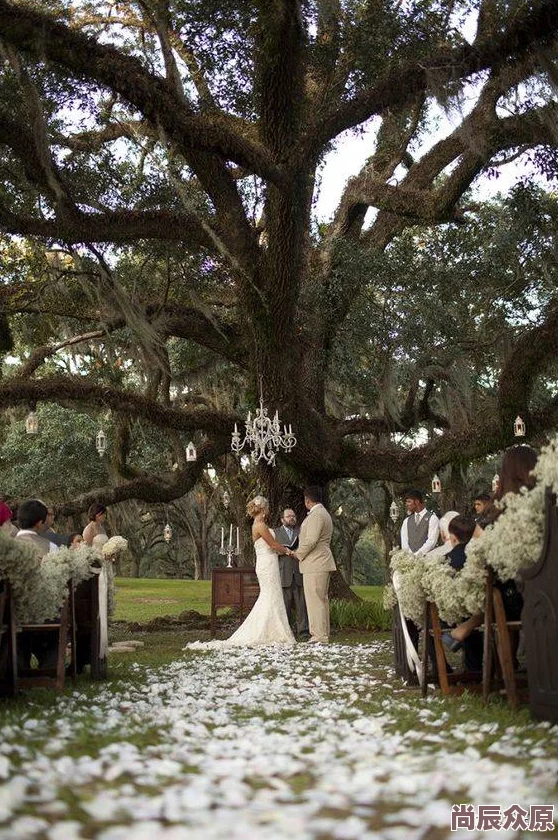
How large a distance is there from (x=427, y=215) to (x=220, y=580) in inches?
216

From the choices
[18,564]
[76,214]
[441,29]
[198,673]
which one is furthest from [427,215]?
[18,564]

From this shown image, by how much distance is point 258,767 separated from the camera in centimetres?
386

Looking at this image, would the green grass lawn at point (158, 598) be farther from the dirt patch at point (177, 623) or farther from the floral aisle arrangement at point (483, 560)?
the floral aisle arrangement at point (483, 560)

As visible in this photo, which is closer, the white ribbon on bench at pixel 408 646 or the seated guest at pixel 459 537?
the white ribbon on bench at pixel 408 646

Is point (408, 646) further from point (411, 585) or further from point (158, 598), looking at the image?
point (158, 598)

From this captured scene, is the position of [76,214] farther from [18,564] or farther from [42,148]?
[18,564]

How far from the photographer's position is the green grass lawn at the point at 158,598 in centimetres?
1822

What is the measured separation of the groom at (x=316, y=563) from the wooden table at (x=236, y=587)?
1.25 metres

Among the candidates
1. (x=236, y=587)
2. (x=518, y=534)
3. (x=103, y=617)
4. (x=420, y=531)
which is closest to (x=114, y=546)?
(x=103, y=617)

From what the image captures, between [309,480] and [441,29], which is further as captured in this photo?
[309,480]

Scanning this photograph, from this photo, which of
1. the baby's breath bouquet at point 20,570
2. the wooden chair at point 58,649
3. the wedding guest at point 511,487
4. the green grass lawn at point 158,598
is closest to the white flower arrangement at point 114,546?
the wooden chair at point 58,649

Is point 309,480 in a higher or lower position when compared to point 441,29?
lower

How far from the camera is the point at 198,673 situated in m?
8.04

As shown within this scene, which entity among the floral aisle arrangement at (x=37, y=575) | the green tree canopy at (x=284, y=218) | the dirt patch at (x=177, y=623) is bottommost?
the dirt patch at (x=177, y=623)
